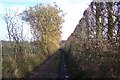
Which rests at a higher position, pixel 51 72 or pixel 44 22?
pixel 44 22

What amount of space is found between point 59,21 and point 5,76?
34.6m

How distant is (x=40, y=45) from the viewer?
4216 cm

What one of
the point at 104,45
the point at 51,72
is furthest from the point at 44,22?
the point at 104,45

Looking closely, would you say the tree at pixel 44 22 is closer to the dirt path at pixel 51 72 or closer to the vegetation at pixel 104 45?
the dirt path at pixel 51 72

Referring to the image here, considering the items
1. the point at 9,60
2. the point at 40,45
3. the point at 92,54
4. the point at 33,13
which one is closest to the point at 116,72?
the point at 92,54

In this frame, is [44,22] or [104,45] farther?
[44,22]

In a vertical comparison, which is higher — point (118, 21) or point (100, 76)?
point (118, 21)

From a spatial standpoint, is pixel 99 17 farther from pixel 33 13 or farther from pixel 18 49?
pixel 33 13

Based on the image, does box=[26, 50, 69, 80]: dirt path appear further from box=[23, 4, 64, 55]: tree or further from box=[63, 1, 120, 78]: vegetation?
box=[23, 4, 64, 55]: tree

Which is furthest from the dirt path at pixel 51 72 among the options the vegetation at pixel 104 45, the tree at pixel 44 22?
the tree at pixel 44 22

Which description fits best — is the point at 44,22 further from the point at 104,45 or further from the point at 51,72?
the point at 104,45

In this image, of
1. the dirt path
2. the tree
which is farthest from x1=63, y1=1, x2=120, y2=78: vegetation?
the tree

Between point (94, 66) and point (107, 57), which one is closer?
point (107, 57)

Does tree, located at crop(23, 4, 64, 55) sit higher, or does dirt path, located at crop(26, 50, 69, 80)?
tree, located at crop(23, 4, 64, 55)
